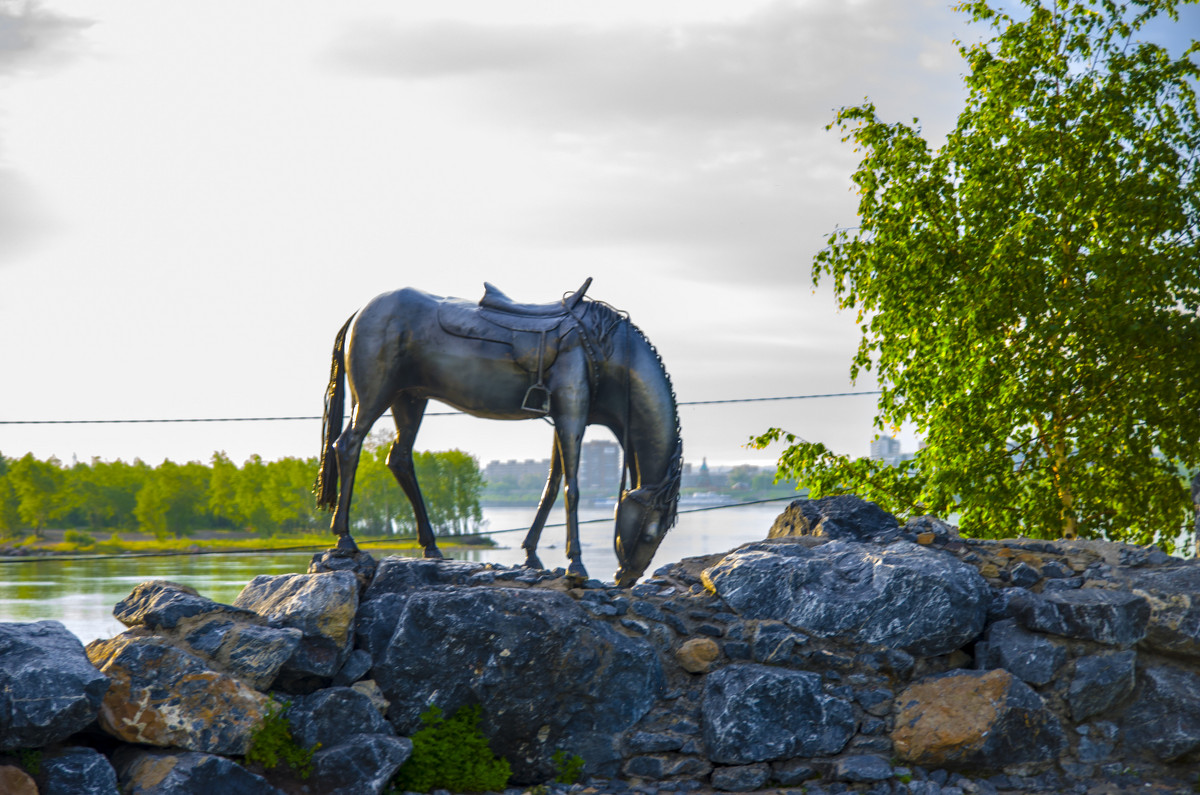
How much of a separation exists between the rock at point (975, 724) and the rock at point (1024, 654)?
13 cm

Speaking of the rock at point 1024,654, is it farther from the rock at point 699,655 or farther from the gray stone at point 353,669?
the gray stone at point 353,669

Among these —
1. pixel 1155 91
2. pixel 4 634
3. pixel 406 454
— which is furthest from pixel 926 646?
pixel 1155 91

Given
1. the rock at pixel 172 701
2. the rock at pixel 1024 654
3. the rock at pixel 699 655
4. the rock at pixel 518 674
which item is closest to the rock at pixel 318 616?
the rock at pixel 518 674

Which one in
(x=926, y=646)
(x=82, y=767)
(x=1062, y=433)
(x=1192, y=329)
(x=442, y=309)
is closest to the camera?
(x=82, y=767)

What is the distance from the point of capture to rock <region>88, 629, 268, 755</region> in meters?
5.17

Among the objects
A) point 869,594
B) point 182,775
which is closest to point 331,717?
point 182,775

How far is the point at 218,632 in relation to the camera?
5.61 m

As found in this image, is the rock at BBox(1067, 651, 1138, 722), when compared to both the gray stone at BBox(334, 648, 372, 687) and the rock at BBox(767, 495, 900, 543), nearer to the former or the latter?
the rock at BBox(767, 495, 900, 543)

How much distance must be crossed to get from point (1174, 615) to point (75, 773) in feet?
20.8

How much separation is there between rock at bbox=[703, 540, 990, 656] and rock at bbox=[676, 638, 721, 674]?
362 mm

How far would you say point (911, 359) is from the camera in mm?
11703

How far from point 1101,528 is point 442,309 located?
28.4 feet

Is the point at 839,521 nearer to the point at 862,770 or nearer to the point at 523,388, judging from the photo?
the point at 862,770

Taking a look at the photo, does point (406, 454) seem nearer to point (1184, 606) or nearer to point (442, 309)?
point (442, 309)
